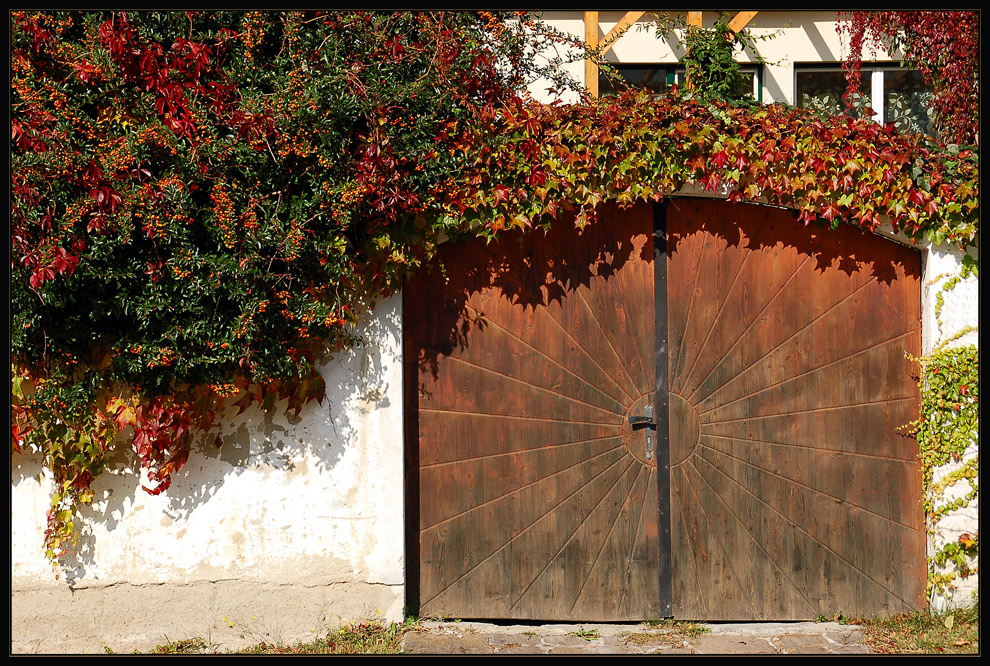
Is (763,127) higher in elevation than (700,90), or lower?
lower

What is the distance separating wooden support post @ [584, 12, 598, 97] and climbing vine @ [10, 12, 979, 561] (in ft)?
2.71

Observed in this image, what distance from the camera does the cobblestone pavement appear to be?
3.70 m

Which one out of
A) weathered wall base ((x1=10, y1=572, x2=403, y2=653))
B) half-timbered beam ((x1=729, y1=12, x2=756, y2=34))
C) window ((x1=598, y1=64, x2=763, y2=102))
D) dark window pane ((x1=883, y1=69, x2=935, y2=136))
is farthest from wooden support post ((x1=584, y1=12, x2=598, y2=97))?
weathered wall base ((x1=10, y1=572, x2=403, y2=653))

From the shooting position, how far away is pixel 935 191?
369 centimetres

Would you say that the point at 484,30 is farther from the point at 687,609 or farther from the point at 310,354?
the point at 687,609

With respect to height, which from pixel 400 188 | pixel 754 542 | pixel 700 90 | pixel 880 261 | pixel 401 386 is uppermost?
pixel 700 90

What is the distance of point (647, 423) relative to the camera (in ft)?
13.2

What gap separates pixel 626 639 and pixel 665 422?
1.11 meters

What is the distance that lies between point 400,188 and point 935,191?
2.55 meters

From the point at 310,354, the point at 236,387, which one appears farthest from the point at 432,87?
the point at 236,387

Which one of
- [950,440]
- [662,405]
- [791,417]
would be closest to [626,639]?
[662,405]

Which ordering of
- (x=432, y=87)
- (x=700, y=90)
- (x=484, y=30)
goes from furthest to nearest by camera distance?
1. (x=700, y=90)
2. (x=484, y=30)
3. (x=432, y=87)

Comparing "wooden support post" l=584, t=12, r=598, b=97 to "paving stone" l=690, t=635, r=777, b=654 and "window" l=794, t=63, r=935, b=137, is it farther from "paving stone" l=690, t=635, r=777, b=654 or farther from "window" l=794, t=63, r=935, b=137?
"paving stone" l=690, t=635, r=777, b=654

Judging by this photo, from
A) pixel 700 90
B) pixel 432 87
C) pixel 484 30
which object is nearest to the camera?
pixel 432 87
